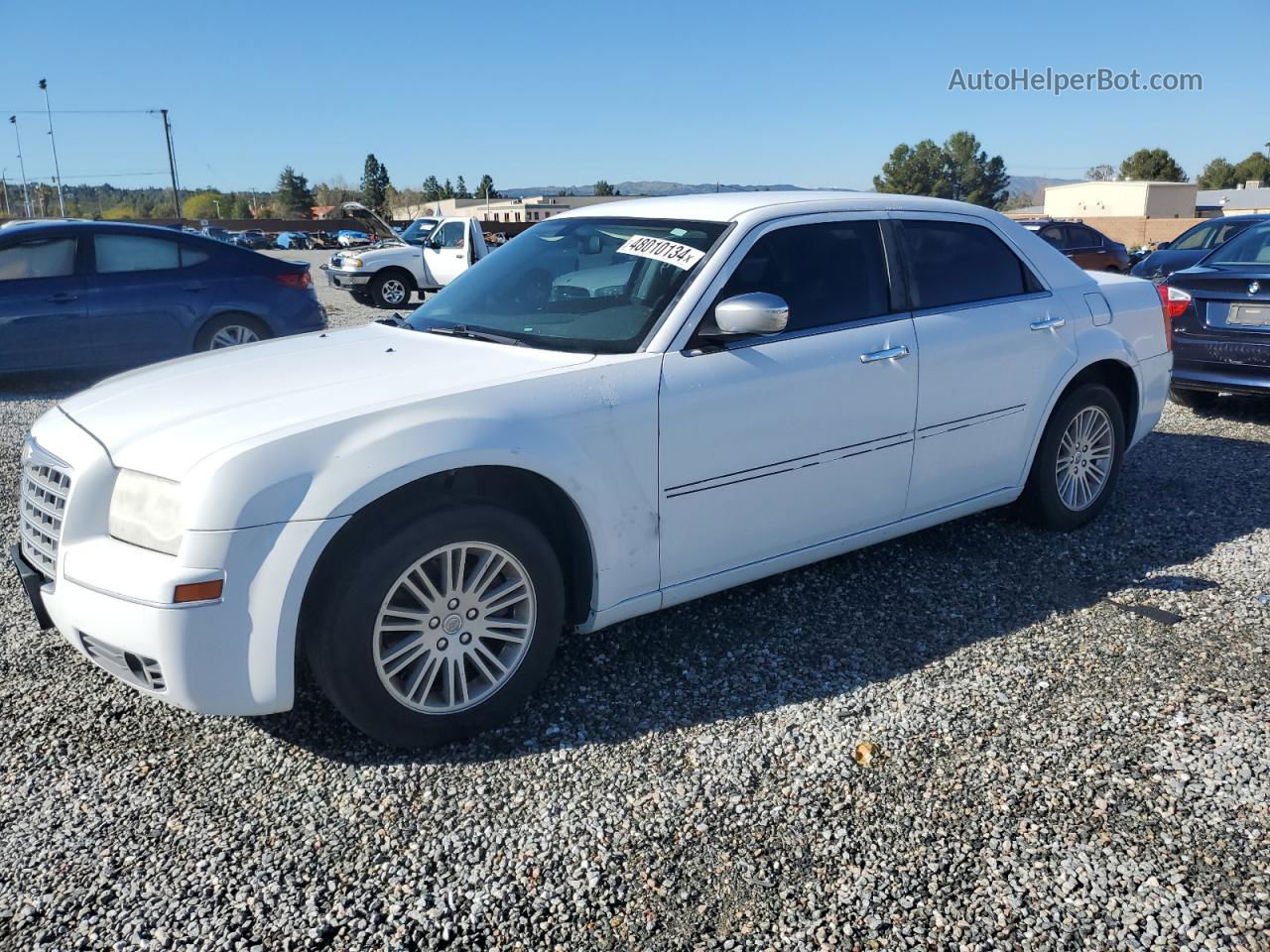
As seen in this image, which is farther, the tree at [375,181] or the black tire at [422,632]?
the tree at [375,181]

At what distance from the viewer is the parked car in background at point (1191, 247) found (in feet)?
43.5

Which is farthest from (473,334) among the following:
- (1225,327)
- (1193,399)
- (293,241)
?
(293,241)

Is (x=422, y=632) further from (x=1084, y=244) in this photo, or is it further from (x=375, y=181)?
(x=375, y=181)

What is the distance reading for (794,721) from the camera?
3424 mm

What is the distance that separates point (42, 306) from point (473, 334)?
655 centimetres

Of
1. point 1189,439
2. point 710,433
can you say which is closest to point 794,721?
point 710,433

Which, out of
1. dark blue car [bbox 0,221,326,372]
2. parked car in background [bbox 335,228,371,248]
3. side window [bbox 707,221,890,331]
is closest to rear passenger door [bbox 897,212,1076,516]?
side window [bbox 707,221,890,331]

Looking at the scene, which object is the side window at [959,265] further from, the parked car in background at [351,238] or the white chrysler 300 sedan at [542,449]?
the parked car in background at [351,238]

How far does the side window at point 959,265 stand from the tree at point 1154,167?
366 ft

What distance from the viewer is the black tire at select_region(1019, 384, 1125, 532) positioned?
4.98 m

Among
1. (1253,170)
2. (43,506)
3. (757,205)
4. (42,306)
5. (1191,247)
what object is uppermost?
(1253,170)

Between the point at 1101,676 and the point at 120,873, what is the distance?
327 centimetres

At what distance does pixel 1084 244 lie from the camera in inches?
757

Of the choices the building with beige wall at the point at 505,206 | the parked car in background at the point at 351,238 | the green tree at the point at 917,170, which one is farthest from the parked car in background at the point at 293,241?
the green tree at the point at 917,170
